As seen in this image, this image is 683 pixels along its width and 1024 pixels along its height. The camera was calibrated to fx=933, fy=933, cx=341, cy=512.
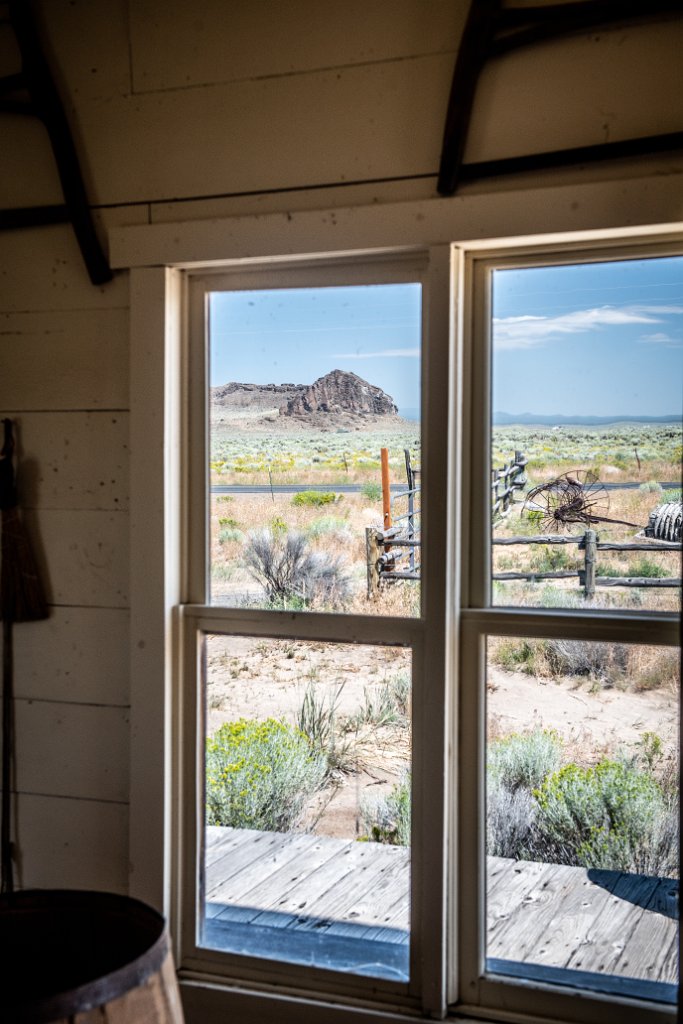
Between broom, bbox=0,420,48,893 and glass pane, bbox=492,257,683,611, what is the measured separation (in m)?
1.11

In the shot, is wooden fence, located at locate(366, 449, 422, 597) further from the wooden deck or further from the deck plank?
the deck plank

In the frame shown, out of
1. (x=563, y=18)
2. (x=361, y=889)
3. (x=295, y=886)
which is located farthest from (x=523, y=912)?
(x=563, y=18)

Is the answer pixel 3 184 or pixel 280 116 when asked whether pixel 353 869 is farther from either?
pixel 3 184

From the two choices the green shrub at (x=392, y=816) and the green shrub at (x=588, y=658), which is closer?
the green shrub at (x=588, y=658)

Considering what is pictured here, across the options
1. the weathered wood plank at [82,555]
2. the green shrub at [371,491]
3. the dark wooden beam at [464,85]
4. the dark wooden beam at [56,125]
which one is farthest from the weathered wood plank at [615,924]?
the dark wooden beam at [56,125]

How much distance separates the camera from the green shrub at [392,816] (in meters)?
2.06

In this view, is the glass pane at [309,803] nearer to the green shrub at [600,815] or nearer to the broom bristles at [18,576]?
the green shrub at [600,815]

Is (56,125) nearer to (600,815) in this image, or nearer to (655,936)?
(600,815)

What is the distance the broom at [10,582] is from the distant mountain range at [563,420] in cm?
117

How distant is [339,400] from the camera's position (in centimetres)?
214

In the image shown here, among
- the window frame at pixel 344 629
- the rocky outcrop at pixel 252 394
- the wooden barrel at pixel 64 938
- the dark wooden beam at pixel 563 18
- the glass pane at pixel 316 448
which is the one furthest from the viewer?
the rocky outcrop at pixel 252 394

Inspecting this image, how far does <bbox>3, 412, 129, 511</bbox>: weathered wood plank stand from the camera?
223cm

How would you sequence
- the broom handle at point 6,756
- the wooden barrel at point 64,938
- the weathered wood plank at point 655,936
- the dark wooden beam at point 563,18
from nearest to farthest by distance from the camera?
the wooden barrel at point 64,938
the dark wooden beam at point 563,18
the weathered wood plank at point 655,936
the broom handle at point 6,756

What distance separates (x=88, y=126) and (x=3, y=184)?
0.27 metres
